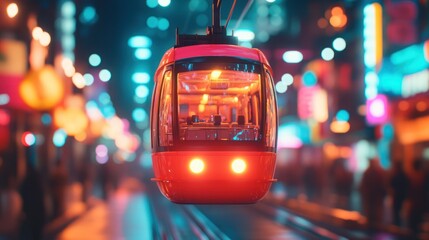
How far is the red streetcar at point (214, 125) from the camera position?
1230 centimetres

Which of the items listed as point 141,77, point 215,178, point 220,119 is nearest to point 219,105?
point 220,119

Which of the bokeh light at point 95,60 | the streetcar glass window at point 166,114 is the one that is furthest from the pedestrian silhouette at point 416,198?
the bokeh light at point 95,60

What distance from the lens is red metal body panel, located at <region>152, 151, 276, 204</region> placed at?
12.2m

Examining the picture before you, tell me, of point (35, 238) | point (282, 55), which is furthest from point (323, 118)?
point (35, 238)

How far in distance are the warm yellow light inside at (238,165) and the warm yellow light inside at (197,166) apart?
503 millimetres

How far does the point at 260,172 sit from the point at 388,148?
27.8 meters

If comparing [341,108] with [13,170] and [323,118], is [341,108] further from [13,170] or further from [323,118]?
[13,170]

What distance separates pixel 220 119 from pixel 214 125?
→ 6.6 inches

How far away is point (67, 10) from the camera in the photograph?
3797cm

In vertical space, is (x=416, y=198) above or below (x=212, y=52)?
below

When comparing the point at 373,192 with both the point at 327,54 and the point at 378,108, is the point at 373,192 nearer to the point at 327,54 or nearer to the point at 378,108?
the point at 378,108

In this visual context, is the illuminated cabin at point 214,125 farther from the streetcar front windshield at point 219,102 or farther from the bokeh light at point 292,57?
the bokeh light at point 292,57

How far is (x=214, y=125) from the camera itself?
41.9ft

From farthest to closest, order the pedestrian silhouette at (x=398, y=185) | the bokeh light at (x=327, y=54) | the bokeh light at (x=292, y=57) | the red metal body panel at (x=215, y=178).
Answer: the bokeh light at (x=292, y=57) < the bokeh light at (x=327, y=54) < the pedestrian silhouette at (x=398, y=185) < the red metal body panel at (x=215, y=178)
